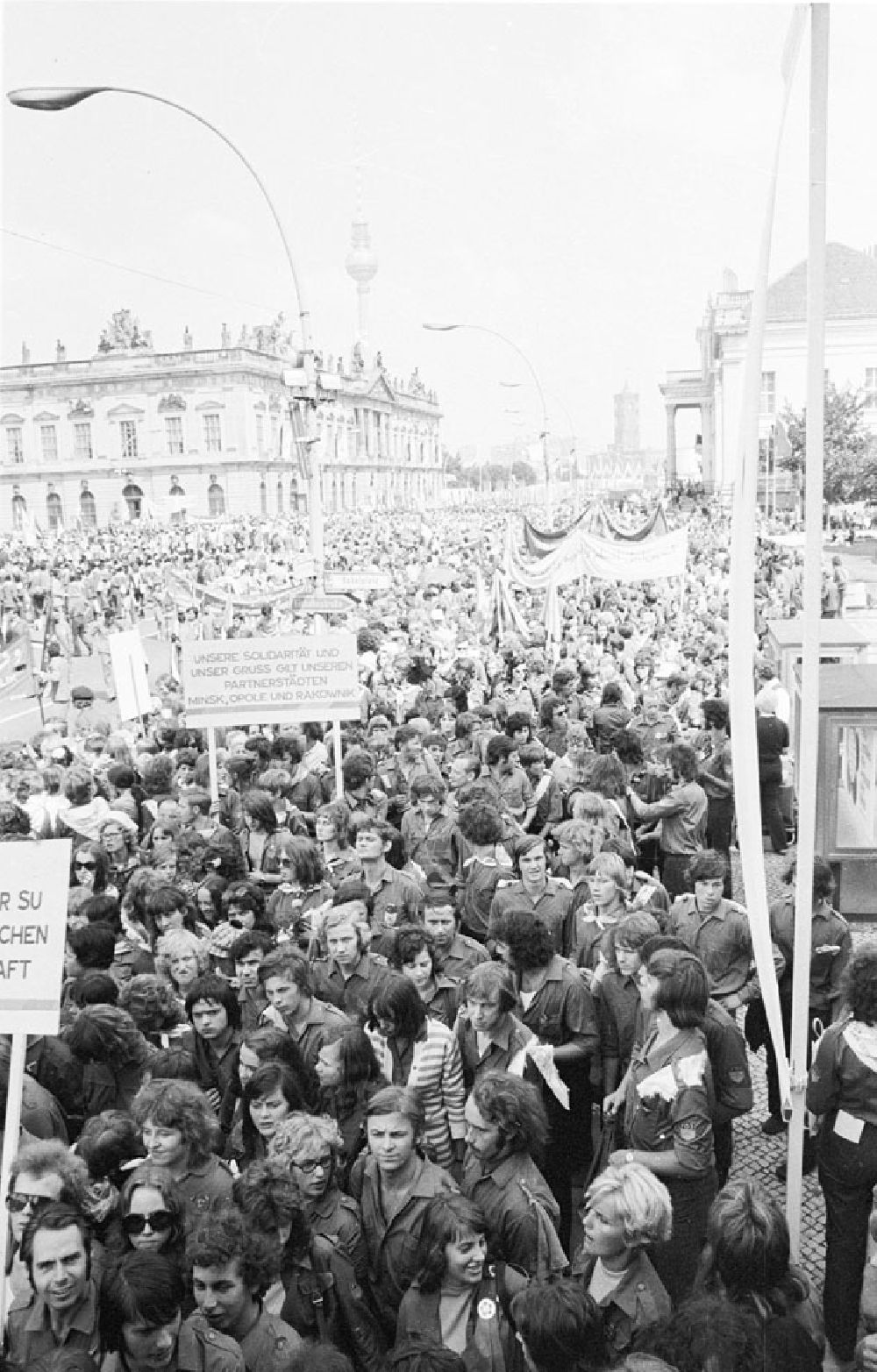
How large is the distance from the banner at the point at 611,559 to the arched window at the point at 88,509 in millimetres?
70409

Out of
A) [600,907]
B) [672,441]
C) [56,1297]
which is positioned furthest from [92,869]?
[672,441]

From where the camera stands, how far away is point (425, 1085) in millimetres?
4180

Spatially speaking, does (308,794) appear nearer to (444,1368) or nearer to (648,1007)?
(648,1007)

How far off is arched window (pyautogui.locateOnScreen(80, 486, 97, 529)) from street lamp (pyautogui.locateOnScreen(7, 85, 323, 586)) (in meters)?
72.3

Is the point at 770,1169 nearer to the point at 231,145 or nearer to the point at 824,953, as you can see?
the point at 824,953

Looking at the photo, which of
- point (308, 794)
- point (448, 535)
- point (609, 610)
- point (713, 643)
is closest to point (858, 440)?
point (448, 535)

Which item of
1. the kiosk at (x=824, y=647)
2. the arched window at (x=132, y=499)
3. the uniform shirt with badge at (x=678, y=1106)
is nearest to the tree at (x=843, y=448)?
the kiosk at (x=824, y=647)

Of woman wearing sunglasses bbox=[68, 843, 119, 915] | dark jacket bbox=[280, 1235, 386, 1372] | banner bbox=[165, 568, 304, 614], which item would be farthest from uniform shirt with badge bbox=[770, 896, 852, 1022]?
banner bbox=[165, 568, 304, 614]

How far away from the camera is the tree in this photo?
45.5 meters

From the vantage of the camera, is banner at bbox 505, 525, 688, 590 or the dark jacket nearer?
the dark jacket

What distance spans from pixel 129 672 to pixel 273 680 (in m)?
3.03

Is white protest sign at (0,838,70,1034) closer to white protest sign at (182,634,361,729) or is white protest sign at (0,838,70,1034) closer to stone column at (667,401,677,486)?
white protest sign at (182,634,361,729)

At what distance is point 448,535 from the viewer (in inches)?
1850

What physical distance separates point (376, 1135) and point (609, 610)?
1622 centimetres
